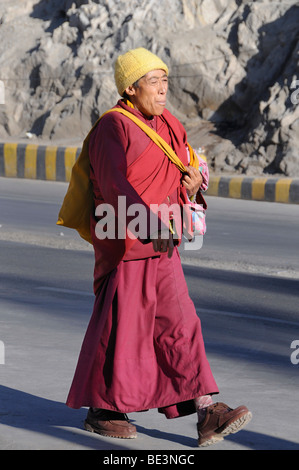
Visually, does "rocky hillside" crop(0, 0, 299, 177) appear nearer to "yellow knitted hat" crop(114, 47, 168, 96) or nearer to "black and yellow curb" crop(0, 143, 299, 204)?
"black and yellow curb" crop(0, 143, 299, 204)

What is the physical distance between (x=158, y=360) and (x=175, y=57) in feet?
51.9

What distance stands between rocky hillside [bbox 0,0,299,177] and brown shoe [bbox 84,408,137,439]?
13.3 metres

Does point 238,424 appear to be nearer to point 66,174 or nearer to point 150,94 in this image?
point 150,94

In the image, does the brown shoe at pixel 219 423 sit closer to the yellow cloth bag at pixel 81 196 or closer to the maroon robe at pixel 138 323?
the maroon robe at pixel 138 323

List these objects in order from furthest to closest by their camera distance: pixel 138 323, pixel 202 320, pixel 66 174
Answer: pixel 66 174
pixel 202 320
pixel 138 323

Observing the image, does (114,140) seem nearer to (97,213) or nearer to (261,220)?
(97,213)

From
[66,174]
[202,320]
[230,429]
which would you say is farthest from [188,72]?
[230,429]

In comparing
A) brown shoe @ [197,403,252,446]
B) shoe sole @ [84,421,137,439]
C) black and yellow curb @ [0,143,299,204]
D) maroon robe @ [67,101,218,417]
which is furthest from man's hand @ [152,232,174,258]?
black and yellow curb @ [0,143,299,204]

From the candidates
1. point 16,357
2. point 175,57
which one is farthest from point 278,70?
point 16,357

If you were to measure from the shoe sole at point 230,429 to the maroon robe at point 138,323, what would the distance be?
0.53 ft

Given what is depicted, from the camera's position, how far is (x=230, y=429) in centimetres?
439

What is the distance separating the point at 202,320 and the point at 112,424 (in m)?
2.84

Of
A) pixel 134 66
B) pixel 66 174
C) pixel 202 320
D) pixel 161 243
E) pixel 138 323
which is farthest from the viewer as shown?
pixel 66 174

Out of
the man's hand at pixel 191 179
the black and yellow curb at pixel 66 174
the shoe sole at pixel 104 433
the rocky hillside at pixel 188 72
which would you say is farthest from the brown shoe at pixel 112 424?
the rocky hillside at pixel 188 72
